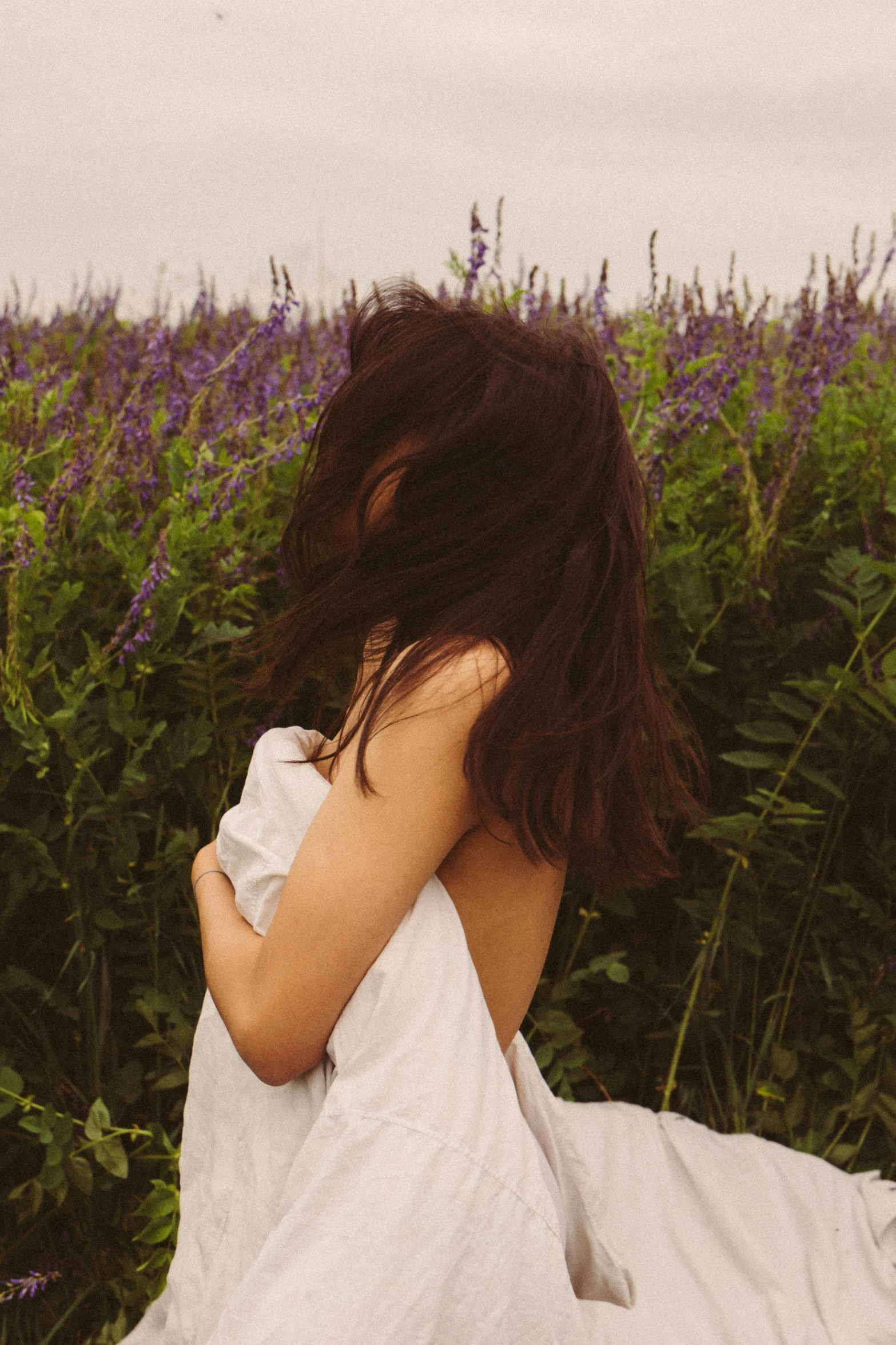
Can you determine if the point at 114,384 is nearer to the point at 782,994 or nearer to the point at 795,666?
the point at 795,666

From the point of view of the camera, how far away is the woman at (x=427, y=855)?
1090mm

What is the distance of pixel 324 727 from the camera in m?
2.24

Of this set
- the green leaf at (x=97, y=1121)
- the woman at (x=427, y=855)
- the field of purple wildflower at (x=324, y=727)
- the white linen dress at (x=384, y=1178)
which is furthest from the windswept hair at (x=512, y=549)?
the green leaf at (x=97, y=1121)

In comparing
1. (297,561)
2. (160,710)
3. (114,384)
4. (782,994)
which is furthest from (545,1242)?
(114,384)

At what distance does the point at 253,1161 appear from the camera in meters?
1.25

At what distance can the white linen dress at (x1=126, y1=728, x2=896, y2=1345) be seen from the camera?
106 cm

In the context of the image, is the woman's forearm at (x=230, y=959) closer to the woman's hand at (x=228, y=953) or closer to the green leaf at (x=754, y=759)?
the woman's hand at (x=228, y=953)

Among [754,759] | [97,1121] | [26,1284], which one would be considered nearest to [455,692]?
[754,759]

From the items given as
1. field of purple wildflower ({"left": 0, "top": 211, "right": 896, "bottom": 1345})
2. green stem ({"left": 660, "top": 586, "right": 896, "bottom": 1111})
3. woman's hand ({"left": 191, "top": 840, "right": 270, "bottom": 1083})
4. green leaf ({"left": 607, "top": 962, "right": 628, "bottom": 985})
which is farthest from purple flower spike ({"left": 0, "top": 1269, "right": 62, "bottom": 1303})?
green stem ({"left": 660, "top": 586, "right": 896, "bottom": 1111})

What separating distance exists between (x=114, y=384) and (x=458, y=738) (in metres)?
2.34

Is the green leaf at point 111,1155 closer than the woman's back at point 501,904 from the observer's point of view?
No

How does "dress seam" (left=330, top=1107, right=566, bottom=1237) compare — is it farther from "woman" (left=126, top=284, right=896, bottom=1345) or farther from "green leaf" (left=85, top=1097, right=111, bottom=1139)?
"green leaf" (left=85, top=1097, right=111, bottom=1139)

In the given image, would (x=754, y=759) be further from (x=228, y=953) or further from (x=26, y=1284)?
(x=26, y=1284)

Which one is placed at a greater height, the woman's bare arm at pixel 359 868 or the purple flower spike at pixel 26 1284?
the woman's bare arm at pixel 359 868
